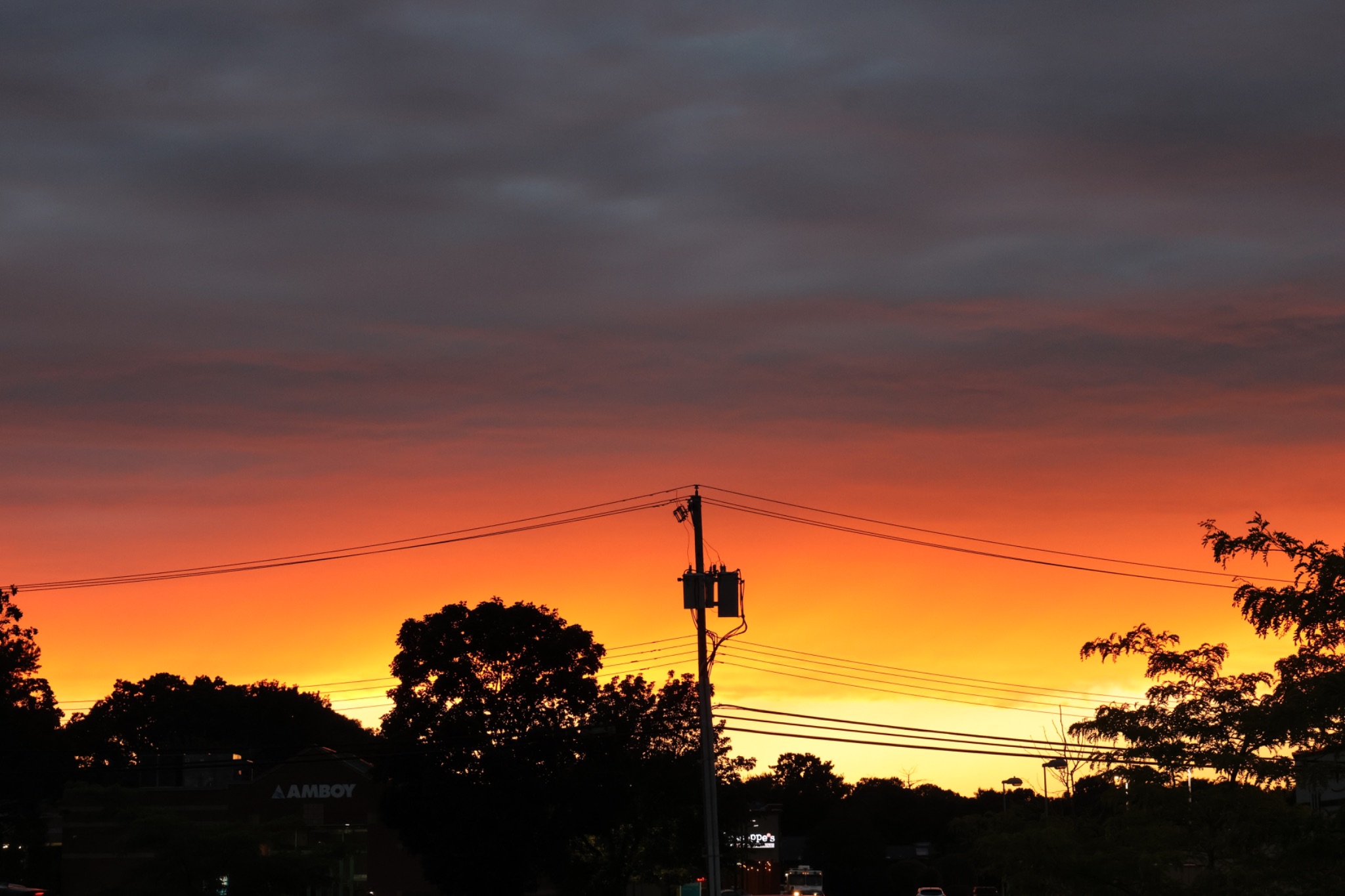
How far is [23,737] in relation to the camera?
9131 cm

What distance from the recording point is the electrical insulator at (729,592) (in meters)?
45.8

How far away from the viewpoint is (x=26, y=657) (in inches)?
3649

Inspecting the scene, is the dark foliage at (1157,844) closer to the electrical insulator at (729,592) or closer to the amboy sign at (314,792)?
the electrical insulator at (729,592)

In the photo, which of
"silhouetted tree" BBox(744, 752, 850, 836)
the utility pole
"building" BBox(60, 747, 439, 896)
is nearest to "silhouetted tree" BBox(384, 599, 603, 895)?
"building" BBox(60, 747, 439, 896)

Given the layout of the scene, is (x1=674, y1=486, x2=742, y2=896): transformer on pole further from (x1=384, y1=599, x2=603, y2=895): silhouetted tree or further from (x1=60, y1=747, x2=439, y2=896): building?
(x1=60, y1=747, x2=439, y2=896): building

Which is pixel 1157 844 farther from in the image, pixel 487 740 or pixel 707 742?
pixel 487 740

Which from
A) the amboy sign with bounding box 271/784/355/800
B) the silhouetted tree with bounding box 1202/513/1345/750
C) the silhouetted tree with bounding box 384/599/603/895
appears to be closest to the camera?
the silhouetted tree with bounding box 1202/513/1345/750

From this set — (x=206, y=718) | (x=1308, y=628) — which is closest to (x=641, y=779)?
(x=1308, y=628)

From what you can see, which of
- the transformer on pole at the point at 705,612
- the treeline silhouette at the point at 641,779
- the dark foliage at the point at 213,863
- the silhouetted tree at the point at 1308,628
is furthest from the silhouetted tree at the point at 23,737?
the silhouetted tree at the point at 1308,628

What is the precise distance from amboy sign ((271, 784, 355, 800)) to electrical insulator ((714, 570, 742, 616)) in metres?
42.6

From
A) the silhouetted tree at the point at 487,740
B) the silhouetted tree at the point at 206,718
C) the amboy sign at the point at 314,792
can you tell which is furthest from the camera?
the silhouetted tree at the point at 206,718

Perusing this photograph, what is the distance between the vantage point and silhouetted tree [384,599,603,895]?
6494cm

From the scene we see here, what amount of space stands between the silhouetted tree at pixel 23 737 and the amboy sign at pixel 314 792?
1932cm

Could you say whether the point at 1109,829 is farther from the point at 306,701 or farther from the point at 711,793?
the point at 306,701
